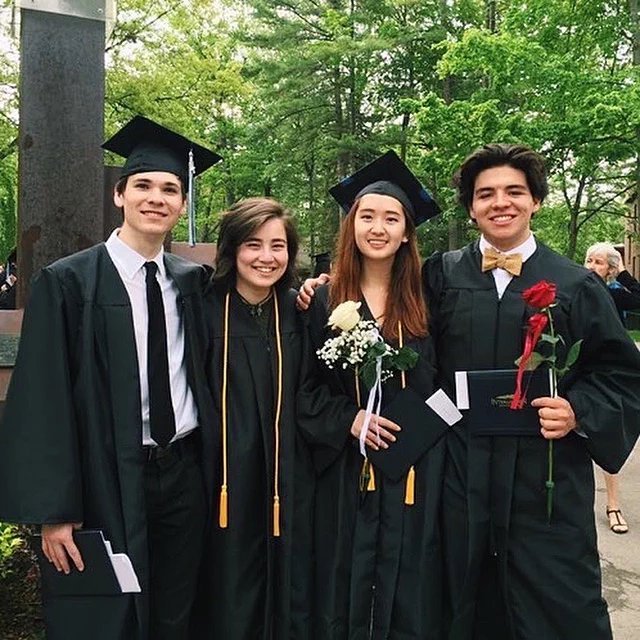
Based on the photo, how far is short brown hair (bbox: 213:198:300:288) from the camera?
2.77m

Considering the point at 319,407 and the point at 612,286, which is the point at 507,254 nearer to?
the point at 319,407

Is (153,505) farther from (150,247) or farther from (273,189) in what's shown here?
(273,189)

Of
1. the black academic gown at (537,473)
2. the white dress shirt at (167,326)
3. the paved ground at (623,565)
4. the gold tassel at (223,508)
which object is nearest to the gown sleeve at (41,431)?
Answer: the white dress shirt at (167,326)

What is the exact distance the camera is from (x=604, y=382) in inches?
106

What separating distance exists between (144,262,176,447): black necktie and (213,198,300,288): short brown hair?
0.38m

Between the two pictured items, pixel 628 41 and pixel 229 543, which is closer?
pixel 229 543

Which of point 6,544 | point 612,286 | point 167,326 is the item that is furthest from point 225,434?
point 612,286

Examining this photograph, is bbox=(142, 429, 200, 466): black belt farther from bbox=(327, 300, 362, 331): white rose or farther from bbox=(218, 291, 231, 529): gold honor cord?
bbox=(327, 300, 362, 331): white rose

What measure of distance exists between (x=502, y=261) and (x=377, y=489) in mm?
1028

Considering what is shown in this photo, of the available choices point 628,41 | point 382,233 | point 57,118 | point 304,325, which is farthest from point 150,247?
point 628,41

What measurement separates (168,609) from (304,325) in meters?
1.21

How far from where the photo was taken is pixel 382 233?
2.81 metres

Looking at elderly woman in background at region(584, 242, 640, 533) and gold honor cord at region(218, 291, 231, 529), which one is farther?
elderly woman in background at region(584, 242, 640, 533)

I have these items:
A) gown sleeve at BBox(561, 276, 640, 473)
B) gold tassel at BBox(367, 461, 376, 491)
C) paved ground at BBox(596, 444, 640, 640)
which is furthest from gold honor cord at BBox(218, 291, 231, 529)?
paved ground at BBox(596, 444, 640, 640)
